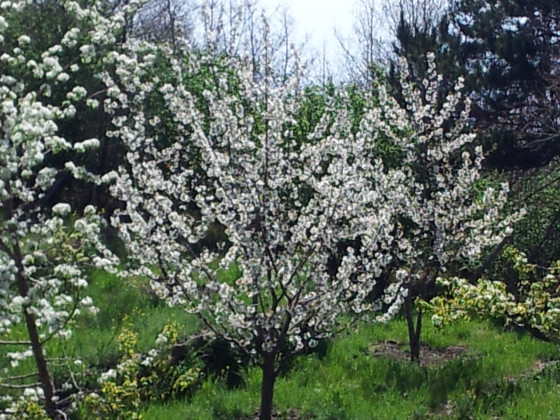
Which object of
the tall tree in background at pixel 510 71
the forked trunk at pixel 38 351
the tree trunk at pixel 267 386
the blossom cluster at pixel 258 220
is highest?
the tall tree in background at pixel 510 71

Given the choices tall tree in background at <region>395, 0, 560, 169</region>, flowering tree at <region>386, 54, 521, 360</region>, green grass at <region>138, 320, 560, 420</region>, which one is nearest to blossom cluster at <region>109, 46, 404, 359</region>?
green grass at <region>138, 320, 560, 420</region>

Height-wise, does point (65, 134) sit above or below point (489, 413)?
above

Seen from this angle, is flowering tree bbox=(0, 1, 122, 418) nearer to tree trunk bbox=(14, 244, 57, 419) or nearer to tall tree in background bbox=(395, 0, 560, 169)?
tree trunk bbox=(14, 244, 57, 419)

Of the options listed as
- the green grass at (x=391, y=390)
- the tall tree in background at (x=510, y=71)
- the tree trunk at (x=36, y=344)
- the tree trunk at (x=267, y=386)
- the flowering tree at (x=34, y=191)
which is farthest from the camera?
the tall tree in background at (x=510, y=71)

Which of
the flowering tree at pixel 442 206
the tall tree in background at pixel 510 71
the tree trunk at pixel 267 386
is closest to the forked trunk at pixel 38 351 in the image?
the tree trunk at pixel 267 386

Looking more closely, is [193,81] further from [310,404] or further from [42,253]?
[42,253]

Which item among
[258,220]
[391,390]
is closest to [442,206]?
[391,390]

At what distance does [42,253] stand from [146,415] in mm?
2578

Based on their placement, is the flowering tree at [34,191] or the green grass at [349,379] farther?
the green grass at [349,379]

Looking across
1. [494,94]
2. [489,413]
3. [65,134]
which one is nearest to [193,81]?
[65,134]

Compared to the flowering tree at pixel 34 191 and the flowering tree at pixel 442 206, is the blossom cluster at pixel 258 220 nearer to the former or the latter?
the flowering tree at pixel 34 191

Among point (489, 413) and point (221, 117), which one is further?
point (489, 413)

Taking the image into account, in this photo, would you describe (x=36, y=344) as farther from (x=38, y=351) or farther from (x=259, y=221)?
(x=259, y=221)

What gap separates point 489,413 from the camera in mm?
6371
